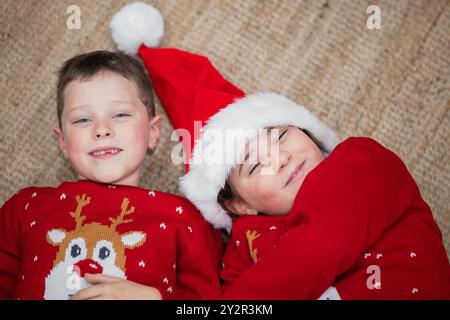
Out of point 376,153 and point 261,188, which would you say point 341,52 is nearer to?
point 376,153

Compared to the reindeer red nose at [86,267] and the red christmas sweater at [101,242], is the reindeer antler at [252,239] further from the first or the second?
the reindeer red nose at [86,267]

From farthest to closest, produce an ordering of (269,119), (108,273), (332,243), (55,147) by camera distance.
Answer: (55,147), (269,119), (108,273), (332,243)

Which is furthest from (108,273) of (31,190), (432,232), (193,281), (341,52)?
(341,52)

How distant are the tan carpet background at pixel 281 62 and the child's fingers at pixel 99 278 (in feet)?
1.27

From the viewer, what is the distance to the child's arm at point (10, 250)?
1162 millimetres

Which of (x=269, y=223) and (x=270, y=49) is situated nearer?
(x=269, y=223)

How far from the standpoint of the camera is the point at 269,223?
1.16 metres

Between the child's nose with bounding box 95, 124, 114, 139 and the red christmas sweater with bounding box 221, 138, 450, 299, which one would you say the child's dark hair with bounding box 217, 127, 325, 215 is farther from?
the child's nose with bounding box 95, 124, 114, 139

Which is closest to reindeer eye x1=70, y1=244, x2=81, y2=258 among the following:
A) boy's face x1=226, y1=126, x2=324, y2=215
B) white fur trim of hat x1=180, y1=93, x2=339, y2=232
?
white fur trim of hat x1=180, y1=93, x2=339, y2=232

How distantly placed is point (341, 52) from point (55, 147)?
0.86 meters

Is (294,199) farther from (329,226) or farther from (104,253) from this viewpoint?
(104,253)

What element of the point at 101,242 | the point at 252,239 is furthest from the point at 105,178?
the point at 252,239

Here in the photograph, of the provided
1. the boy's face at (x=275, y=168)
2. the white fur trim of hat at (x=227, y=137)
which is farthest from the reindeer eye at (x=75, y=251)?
the boy's face at (x=275, y=168)

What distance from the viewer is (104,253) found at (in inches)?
42.6
